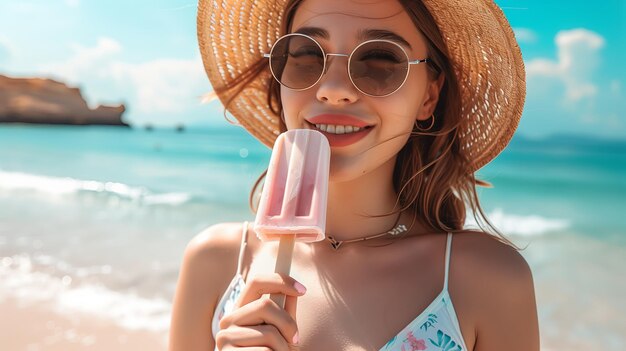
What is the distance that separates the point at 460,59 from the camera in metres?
2.38

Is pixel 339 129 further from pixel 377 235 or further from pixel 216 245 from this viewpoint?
pixel 216 245

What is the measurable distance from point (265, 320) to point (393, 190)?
1.02 metres

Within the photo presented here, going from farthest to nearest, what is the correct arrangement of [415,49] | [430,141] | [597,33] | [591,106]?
[591,106] → [597,33] → [430,141] → [415,49]

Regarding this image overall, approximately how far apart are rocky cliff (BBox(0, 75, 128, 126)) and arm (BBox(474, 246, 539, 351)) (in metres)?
49.1

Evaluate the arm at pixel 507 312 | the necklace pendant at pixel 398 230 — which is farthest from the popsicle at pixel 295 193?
the arm at pixel 507 312

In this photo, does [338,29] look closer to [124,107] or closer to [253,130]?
[253,130]

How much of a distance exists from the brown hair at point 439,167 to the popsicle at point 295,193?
1.72 feet

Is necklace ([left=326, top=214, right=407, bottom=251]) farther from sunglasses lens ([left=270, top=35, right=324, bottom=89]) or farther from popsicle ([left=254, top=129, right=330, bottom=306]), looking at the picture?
sunglasses lens ([left=270, top=35, right=324, bottom=89])

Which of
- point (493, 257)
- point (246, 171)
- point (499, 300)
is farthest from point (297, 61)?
point (246, 171)

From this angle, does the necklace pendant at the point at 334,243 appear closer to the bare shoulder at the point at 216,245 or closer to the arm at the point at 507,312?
the bare shoulder at the point at 216,245

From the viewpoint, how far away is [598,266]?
27.7 feet

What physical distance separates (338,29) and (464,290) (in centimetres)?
97

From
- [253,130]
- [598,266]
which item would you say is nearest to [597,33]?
[598,266]

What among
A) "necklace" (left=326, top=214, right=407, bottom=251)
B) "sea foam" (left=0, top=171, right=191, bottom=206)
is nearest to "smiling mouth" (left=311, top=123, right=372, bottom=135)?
"necklace" (left=326, top=214, right=407, bottom=251)
